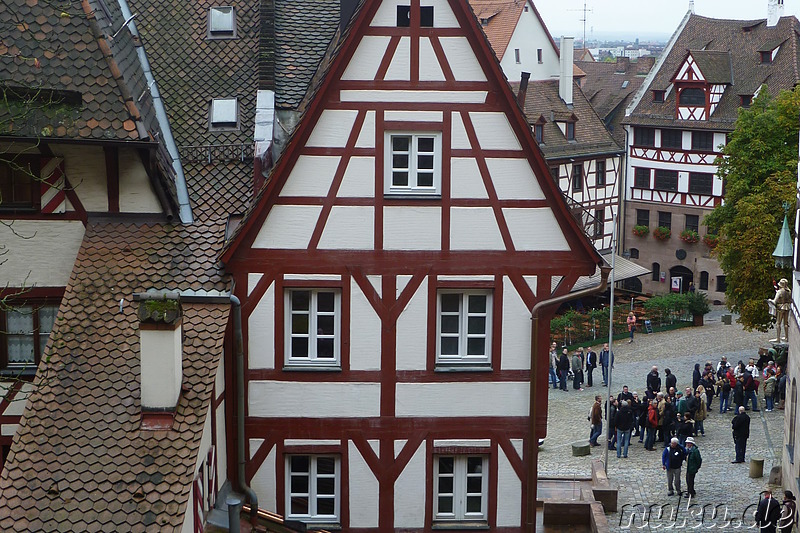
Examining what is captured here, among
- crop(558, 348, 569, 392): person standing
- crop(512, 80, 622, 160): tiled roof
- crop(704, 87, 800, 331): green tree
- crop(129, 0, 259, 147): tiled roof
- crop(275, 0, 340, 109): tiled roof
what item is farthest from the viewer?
crop(512, 80, 622, 160): tiled roof

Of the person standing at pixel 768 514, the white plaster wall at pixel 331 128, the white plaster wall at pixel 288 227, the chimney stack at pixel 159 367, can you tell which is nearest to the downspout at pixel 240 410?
Answer: the white plaster wall at pixel 288 227

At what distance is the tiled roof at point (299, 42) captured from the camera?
19.8 metres

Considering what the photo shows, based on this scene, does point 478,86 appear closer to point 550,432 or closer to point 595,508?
point 595,508

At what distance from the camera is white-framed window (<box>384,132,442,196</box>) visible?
699 inches

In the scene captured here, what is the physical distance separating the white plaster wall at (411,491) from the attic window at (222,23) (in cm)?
786

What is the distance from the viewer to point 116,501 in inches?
540

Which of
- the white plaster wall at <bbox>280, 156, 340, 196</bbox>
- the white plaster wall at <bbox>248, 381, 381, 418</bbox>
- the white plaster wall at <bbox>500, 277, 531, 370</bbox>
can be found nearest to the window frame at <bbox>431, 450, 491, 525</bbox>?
the white plaster wall at <bbox>248, 381, 381, 418</bbox>

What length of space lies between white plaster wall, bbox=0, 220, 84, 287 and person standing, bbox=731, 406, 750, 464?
17123 mm

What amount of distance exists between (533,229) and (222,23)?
6.78 m

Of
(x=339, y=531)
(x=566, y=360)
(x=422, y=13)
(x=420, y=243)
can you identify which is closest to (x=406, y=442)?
(x=339, y=531)

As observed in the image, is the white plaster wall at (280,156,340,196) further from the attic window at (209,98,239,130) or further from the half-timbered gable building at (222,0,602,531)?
the attic window at (209,98,239,130)

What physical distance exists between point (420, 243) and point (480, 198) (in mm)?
1116

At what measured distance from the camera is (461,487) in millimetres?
18422

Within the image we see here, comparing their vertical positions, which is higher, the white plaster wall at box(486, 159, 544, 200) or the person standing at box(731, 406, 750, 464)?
the white plaster wall at box(486, 159, 544, 200)
